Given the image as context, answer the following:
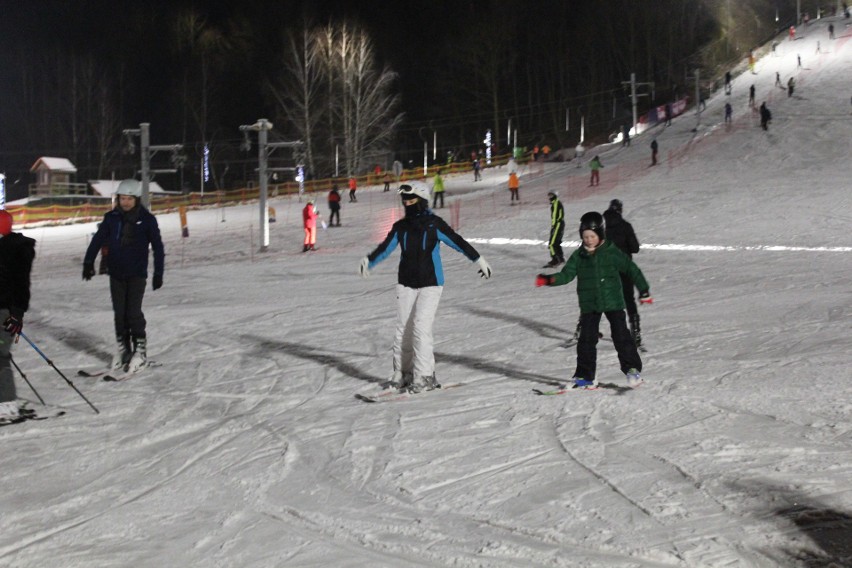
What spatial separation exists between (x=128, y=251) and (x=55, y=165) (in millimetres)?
52681

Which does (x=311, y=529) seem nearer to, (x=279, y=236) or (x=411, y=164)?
(x=279, y=236)

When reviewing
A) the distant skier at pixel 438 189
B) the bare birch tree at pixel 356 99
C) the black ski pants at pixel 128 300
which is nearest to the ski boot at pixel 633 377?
the black ski pants at pixel 128 300

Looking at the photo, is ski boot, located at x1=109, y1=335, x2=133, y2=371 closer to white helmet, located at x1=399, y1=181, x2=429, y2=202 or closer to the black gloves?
the black gloves

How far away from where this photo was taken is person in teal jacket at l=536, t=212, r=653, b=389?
22.9 ft

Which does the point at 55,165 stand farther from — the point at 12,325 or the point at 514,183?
the point at 12,325

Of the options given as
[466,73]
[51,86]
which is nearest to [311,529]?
[51,86]

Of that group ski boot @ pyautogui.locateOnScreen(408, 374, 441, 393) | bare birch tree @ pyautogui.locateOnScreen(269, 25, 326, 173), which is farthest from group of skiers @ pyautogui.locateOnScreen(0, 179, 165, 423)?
bare birch tree @ pyautogui.locateOnScreen(269, 25, 326, 173)

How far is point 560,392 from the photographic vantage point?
7125mm

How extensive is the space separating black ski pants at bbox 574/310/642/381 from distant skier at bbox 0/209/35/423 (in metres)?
3.78

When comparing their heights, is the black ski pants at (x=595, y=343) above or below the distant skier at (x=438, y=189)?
below

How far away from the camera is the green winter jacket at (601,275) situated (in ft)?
23.0

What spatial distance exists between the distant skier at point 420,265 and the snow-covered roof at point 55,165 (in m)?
Answer: 54.1

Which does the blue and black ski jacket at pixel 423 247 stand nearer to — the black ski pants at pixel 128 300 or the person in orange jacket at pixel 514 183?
the black ski pants at pixel 128 300

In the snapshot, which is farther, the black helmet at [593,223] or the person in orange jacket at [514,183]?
the person in orange jacket at [514,183]
